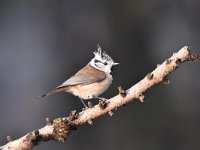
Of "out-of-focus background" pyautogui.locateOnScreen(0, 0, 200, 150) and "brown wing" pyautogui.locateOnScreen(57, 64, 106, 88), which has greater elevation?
"out-of-focus background" pyautogui.locateOnScreen(0, 0, 200, 150)

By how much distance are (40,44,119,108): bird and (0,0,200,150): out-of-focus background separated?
12.5 feet

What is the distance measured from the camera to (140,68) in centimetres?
942

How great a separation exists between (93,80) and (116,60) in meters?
4.14

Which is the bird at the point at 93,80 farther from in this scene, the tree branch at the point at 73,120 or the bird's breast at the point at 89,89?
the tree branch at the point at 73,120

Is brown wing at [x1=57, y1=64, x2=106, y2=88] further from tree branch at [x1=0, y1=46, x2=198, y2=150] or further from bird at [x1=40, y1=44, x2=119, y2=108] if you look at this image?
tree branch at [x1=0, y1=46, x2=198, y2=150]

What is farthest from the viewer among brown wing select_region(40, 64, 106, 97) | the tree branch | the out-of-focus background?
the out-of-focus background

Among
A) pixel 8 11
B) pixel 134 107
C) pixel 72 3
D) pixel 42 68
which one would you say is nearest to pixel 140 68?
pixel 134 107

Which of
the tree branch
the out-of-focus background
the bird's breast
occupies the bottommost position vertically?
the tree branch

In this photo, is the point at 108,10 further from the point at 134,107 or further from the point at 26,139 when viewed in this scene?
the point at 26,139

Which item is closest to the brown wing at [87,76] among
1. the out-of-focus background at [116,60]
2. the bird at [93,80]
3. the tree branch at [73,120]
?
the bird at [93,80]

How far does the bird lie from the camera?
4.70 metres

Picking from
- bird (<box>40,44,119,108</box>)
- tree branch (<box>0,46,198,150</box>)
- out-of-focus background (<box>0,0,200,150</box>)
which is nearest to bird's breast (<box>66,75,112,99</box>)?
bird (<box>40,44,119,108</box>)

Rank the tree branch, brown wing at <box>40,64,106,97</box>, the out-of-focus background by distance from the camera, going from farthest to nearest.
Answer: the out-of-focus background, brown wing at <box>40,64,106,97</box>, the tree branch

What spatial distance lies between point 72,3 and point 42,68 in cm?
159
